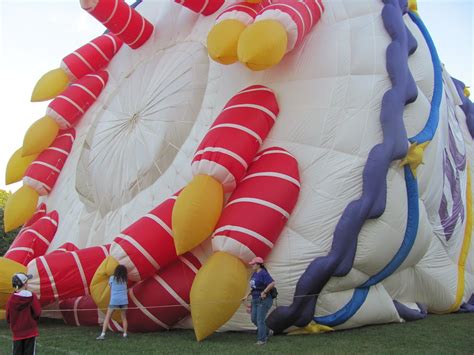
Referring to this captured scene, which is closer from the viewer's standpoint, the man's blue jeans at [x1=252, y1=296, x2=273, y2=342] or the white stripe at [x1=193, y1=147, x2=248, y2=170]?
the man's blue jeans at [x1=252, y1=296, x2=273, y2=342]

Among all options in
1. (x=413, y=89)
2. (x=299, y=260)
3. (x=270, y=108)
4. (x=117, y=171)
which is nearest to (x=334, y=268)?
(x=299, y=260)

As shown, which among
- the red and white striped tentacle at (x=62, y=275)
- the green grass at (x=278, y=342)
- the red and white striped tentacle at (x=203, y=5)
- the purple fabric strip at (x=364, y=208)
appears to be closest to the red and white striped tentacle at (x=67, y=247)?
the red and white striped tentacle at (x=62, y=275)

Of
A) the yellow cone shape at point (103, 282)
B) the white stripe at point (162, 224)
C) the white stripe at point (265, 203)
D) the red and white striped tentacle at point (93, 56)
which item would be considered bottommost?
the yellow cone shape at point (103, 282)

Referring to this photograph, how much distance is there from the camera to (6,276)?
7.47 metres

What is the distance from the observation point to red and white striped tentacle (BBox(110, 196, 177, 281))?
6.82m

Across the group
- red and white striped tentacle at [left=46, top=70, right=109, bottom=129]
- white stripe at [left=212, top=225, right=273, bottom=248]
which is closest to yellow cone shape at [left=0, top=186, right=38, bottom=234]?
red and white striped tentacle at [left=46, top=70, right=109, bottom=129]

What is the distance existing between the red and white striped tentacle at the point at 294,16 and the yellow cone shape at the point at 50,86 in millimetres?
4626

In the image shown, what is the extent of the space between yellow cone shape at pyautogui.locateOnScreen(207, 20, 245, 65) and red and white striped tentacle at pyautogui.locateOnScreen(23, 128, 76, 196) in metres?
3.85

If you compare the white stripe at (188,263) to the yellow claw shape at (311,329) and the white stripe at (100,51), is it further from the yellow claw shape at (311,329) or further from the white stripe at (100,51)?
the white stripe at (100,51)

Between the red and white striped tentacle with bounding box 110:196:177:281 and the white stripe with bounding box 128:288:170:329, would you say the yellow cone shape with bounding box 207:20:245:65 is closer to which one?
the red and white striped tentacle with bounding box 110:196:177:281

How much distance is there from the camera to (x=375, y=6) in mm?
8242

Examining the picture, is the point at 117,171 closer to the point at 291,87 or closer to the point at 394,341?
the point at 291,87

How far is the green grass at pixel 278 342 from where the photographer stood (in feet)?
19.6

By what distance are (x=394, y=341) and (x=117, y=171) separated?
14.7 ft
